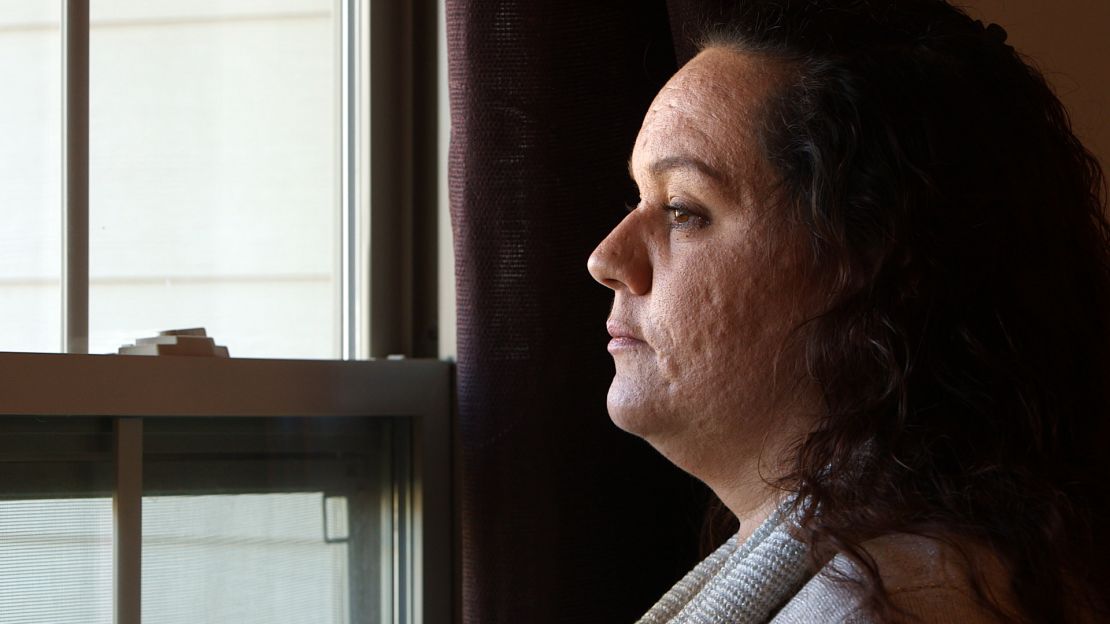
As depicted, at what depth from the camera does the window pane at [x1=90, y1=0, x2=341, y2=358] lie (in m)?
1.21

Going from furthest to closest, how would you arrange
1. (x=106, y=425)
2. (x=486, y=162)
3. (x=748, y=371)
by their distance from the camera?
(x=486, y=162)
(x=106, y=425)
(x=748, y=371)

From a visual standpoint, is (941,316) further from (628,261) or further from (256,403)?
(256,403)

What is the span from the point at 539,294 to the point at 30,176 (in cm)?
51

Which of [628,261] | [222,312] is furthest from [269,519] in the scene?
[628,261]

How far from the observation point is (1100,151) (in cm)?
130

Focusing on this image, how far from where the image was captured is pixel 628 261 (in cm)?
103

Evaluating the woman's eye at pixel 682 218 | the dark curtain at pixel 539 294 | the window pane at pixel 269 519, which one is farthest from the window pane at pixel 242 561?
the woman's eye at pixel 682 218

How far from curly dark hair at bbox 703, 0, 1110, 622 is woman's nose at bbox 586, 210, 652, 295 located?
0.14 metres

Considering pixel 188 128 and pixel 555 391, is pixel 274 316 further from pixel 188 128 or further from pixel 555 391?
pixel 555 391

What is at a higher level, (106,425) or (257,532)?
(106,425)

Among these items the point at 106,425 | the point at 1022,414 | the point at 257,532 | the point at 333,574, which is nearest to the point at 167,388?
the point at 106,425

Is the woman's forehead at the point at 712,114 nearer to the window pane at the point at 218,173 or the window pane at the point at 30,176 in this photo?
the window pane at the point at 218,173

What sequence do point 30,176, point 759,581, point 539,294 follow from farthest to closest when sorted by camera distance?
1. point 539,294
2. point 30,176
3. point 759,581

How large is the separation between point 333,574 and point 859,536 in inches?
26.1
